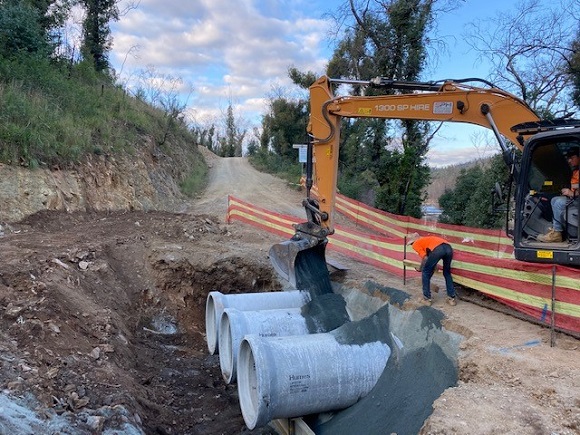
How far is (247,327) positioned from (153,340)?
2.77 m

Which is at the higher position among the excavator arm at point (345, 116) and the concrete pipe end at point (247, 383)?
the excavator arm at point (345, 116)

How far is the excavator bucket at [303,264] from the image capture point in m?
8.95

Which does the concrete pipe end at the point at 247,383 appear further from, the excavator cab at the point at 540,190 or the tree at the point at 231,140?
the tree at the point at 231,140

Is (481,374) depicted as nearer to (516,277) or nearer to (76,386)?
(516,277)

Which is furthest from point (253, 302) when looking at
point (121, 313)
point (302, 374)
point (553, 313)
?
point (553, 313)

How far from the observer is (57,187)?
12.8 metres

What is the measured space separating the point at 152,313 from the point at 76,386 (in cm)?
464

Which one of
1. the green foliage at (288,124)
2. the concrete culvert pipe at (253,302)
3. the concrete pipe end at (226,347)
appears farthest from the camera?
the green foliage at (288,124)

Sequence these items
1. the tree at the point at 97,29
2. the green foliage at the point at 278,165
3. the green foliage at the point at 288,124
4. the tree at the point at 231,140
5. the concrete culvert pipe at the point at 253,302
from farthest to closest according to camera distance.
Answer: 1. the tree at the point at 231,140
2. the green foliage at the point at 288,124
3. the green foliage at the point at 278,165
4. the tree at the point at 97,29
5. the concrete culvert pipe at the point at 253,302

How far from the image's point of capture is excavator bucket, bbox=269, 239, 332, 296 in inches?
352

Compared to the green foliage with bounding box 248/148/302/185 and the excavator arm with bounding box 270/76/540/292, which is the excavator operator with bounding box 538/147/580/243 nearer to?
the excavator arm with bounding box 270/76/540/292

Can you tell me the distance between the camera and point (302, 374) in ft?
20.7

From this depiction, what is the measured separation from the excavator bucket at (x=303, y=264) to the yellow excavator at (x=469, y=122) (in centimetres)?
2

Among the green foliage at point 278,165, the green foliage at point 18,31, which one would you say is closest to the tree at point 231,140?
the green foliage at point 278,165
